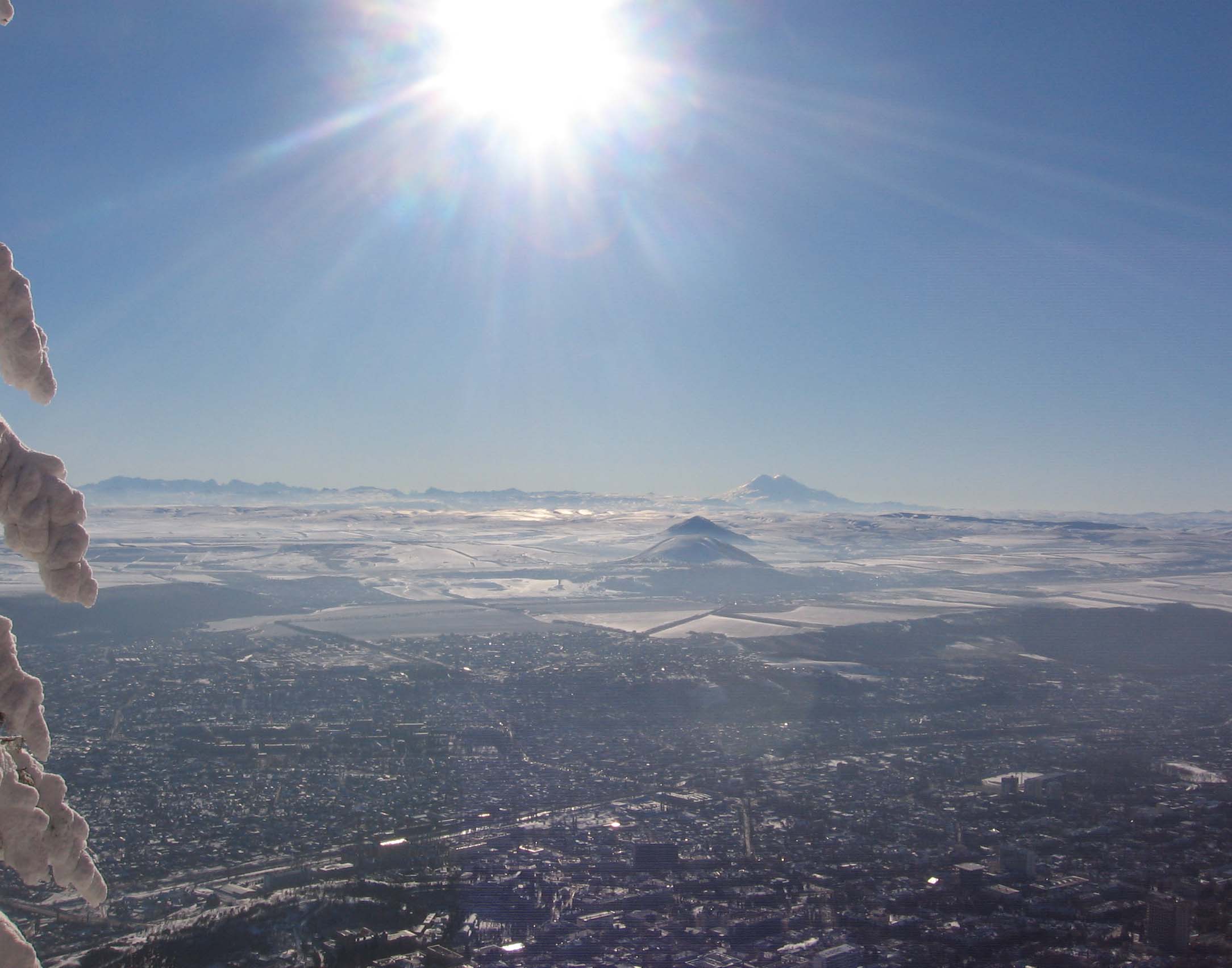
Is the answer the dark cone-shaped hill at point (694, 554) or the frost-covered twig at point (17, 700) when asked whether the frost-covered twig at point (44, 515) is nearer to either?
the frost-covered twig at point (17, 700)

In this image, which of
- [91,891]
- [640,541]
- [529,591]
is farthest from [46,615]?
[640,541]

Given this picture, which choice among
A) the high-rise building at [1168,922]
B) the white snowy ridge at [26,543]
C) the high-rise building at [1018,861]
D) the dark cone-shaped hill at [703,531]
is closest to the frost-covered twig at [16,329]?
the white snowy ridge at [26,543]

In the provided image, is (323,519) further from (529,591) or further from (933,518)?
(933,518)

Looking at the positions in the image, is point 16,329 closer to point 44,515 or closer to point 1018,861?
point 44,515

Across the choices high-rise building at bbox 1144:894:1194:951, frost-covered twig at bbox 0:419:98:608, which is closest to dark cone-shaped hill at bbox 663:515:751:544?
high-rise building at bbox 1144:894:1194:951

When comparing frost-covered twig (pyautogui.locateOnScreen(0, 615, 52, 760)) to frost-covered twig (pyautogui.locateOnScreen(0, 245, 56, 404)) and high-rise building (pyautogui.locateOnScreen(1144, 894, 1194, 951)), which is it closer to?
frost-covered twig (pyautogui.locateOnScreen(0, 245, 56, 404))

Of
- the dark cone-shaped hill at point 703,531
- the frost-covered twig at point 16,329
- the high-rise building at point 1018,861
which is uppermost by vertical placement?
the frost-covered twig at point 16,329
